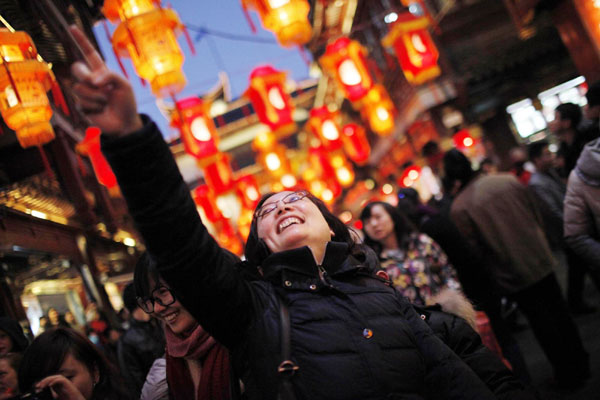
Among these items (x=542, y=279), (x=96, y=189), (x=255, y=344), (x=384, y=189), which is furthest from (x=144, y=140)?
(x=384, y=189)

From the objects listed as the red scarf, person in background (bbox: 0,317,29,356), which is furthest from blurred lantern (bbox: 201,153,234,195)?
the red scarf

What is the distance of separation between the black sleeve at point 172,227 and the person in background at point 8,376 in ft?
7.70

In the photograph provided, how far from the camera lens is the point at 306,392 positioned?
5.82 feet

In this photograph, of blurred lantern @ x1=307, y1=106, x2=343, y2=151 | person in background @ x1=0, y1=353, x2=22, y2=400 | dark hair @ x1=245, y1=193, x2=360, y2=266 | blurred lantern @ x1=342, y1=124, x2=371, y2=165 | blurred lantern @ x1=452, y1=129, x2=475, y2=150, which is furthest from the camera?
blurred lantern @ x1=342, y1=124, x2=371, y2=165

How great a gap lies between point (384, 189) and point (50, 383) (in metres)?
23.4

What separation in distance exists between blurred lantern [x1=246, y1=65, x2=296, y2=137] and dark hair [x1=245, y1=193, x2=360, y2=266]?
29.7 ft

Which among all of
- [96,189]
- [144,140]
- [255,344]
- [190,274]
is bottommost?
[255,344]

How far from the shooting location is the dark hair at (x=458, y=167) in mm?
4957

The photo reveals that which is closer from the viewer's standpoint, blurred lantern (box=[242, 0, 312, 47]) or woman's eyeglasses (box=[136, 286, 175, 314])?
woman's eyeglasses (box=[136, 286, 175, 314])

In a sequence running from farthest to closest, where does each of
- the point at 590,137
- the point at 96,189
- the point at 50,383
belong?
the point at 96,189, the point at 590,137, the point at 50,383

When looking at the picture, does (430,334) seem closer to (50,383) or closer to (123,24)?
(50,383)

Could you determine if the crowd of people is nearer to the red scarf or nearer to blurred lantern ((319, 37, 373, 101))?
the red scarf

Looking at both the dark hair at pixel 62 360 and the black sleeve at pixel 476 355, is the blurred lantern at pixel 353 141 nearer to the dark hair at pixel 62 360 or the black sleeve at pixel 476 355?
the dark hair at pixel 62 360

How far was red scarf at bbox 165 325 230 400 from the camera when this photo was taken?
2.37 m
